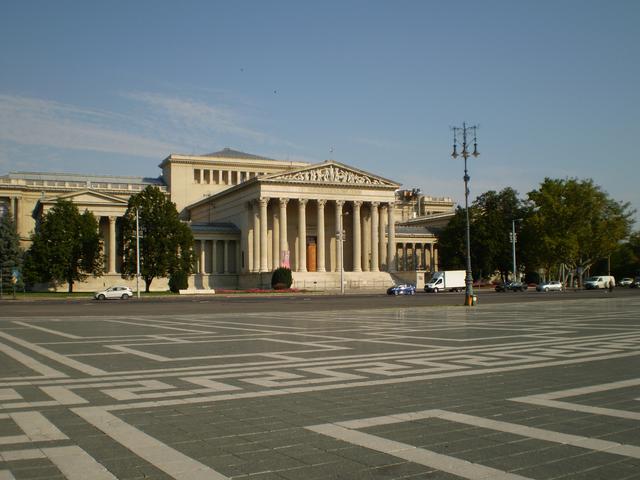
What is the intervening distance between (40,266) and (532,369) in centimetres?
8072

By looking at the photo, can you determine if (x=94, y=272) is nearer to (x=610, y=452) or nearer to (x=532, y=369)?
(x=532, y=369)

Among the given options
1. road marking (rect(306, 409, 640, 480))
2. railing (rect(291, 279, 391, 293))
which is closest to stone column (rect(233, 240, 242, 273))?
railing (rect(291, 279, 391, 293))

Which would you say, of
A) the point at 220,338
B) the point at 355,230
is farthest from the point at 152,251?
the point at 220,338

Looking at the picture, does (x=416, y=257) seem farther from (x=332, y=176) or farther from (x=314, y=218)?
(x=332, y=176)

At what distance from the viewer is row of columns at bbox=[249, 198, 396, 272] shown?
10000 cm

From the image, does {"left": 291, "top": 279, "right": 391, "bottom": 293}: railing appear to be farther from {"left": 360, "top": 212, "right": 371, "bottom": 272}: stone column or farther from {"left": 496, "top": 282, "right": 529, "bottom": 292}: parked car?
{"left": 496, "top": 282, "right": 529, "bottom": 292}: parked car

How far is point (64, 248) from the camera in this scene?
277 feet

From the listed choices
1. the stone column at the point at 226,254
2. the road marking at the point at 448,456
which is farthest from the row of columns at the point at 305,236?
the road marking at the point at 448,456

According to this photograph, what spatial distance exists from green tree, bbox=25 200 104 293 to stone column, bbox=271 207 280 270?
2579 centimetres

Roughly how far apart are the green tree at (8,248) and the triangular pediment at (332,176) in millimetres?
36960

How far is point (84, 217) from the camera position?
88.9 metres

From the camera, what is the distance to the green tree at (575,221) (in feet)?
312

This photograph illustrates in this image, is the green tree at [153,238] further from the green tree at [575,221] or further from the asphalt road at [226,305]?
the green tree at [575,221]

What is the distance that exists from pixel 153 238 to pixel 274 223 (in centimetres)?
2576
